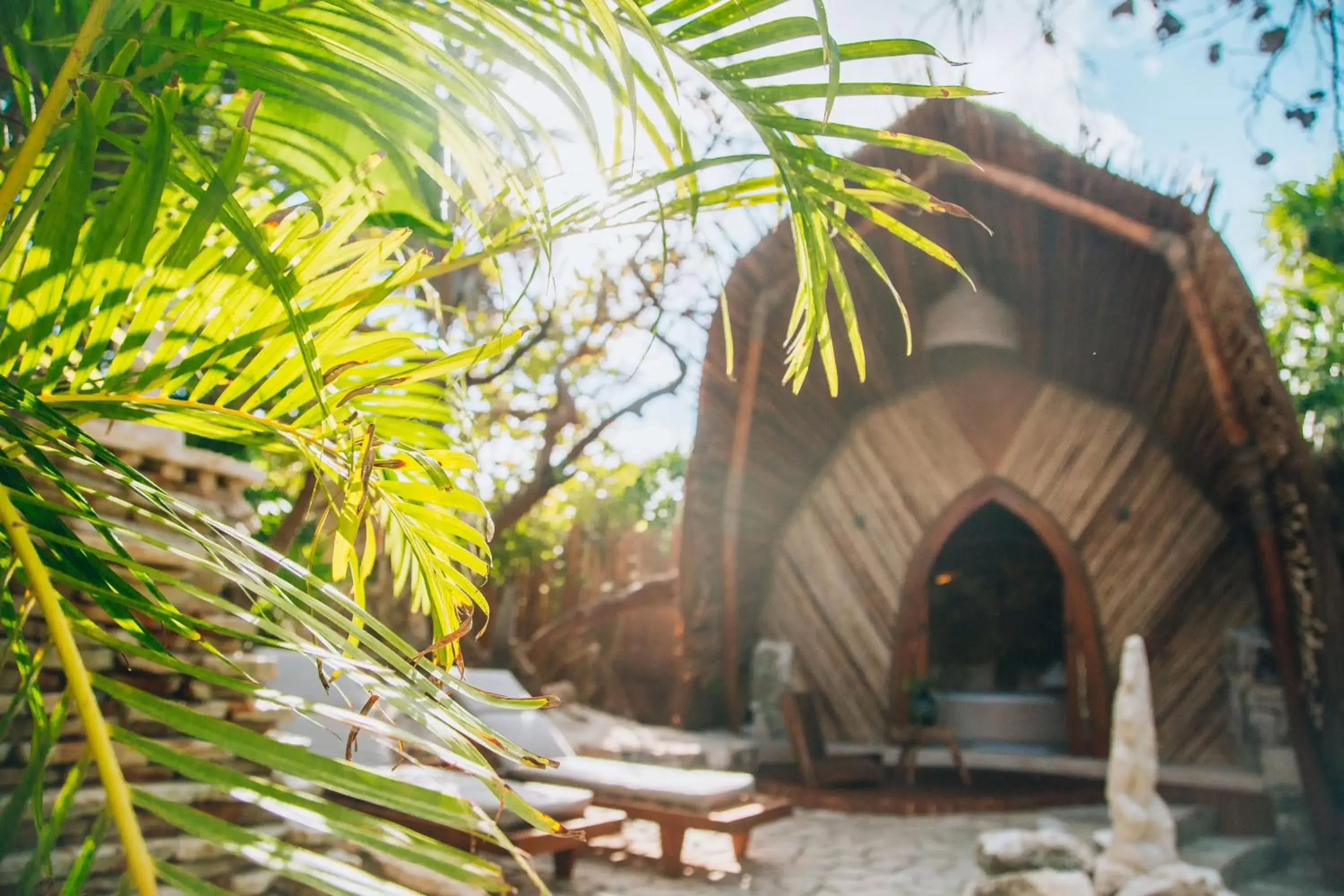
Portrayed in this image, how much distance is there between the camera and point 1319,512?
16.9 ft

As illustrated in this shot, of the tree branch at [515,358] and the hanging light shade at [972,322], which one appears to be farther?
the hanging light shade at [972,322]

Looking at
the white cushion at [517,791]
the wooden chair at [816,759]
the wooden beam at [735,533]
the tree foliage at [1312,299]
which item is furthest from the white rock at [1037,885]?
the tree foliage at [1312,299]

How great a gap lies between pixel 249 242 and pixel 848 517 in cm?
682

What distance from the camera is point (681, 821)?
162 inches

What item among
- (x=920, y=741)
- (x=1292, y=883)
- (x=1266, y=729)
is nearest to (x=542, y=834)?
(x=920, y=741)

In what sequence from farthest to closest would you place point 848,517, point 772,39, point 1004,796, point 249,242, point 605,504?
point 605,504 < point 848,517 < point 1004,796 < point 772,39 < point 249,242

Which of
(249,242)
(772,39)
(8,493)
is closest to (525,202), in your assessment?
(249,242)

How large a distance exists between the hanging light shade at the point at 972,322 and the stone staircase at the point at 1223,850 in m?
2.88

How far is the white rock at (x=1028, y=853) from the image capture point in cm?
391

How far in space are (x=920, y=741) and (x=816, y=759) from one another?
638 millimetres

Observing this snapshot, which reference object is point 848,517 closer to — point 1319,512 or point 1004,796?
point 1004,796

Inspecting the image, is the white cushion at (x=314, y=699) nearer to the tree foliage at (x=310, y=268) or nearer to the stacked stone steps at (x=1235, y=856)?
the tree foliage at (x=310, y=268)

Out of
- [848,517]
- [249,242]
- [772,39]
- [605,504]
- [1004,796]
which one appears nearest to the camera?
[249,242]

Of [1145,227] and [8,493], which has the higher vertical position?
[1145,227]
